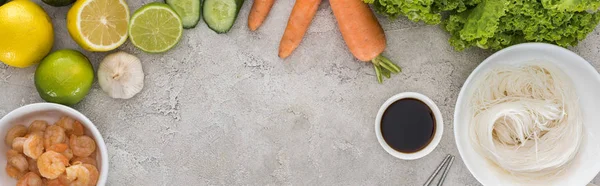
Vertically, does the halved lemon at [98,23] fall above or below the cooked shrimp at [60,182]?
above

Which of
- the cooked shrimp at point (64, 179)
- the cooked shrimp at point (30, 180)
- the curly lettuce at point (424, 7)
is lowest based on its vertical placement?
the cooked shrimp at point (30, 180)

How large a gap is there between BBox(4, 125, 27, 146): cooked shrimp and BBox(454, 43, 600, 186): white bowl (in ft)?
4.12

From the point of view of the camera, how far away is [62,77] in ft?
6.91

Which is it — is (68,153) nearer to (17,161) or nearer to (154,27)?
(17,161)

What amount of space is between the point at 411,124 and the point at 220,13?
2.17ft

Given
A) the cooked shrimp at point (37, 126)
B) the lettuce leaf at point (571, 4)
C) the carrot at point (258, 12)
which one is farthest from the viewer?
the carrot at point (258, 12)

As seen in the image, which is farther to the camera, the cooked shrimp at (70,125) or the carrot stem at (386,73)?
the carrot stem at (386,73)

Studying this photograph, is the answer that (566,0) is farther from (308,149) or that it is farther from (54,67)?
(54,67)

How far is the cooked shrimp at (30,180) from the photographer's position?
2113mm

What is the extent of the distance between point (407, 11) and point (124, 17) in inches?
32.6

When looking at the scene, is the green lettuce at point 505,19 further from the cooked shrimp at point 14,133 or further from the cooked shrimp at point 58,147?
the cooked shrimp at point 14,133

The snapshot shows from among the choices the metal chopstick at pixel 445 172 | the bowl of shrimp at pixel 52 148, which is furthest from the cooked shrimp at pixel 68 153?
the metal chopstick at pixel 445 172

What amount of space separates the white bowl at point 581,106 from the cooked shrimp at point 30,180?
1207 millimetres

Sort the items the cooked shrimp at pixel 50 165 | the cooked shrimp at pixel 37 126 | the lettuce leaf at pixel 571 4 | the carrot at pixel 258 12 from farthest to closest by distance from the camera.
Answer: the carrot at pixel 258 12
the cooked shrimp at pixel 37 126
the cooked shrimp at pixel 50 165
the lettuce leaf at pixel 571 4
